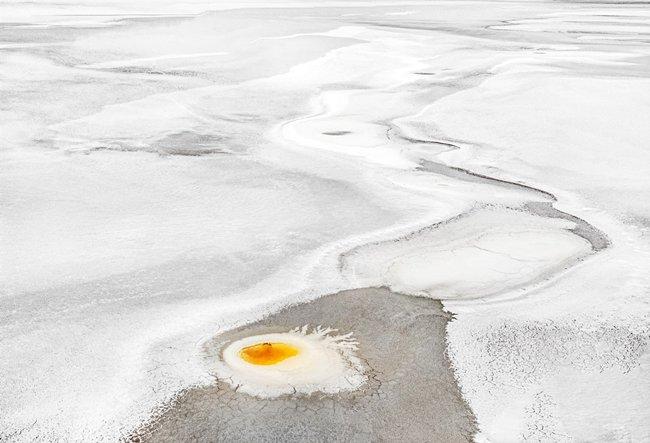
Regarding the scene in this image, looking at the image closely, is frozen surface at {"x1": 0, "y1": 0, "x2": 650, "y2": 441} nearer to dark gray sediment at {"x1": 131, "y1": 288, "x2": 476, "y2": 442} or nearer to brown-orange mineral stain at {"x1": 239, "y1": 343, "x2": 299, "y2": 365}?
dark gray sediment at {"x1": 131, "y1": 288, "x2": 476, "y2": 442}

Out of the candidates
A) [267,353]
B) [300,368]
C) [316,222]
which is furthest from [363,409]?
[316,222]

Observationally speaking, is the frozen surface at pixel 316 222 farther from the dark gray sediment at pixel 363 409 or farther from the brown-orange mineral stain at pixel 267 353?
the brown-orange mineral stain at pixel 267 353

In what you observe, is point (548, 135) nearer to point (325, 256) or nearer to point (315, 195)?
point (315, 195)

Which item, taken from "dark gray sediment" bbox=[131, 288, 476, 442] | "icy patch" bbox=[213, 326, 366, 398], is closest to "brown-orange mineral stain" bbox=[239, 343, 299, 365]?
"icy patch" bbox=[213, 326, 366, 398]

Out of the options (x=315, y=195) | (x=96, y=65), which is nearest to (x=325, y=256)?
(x=315, y=195)

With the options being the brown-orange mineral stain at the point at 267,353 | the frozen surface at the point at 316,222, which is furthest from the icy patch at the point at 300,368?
the frozen surface at the point at 316,222
